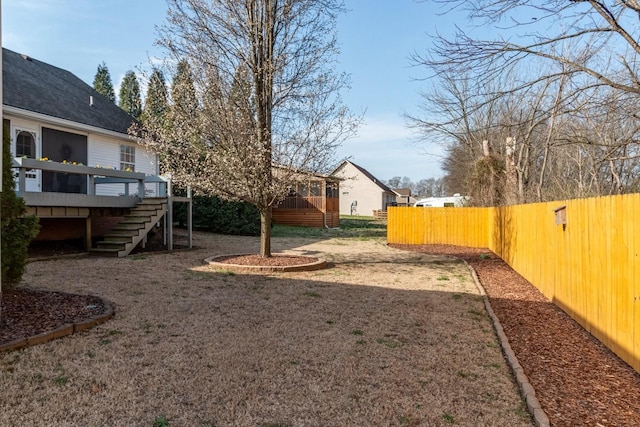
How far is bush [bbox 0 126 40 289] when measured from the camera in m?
4.68

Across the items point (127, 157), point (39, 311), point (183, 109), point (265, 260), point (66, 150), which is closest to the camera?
point (39, 311)

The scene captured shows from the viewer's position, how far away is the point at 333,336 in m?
4.30

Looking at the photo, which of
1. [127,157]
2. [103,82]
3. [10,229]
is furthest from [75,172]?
[103,82]

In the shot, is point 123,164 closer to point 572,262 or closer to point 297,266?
point 297,266

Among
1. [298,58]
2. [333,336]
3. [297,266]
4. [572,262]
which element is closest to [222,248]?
[297,266]

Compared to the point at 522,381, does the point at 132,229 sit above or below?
above

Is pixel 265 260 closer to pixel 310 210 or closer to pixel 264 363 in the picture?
pixel 264 363

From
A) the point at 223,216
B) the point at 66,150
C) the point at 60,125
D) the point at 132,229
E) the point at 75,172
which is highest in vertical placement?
the point at 60,125

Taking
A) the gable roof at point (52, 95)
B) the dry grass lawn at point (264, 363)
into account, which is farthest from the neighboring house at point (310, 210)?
the dry grass lawn at point (264, 363)

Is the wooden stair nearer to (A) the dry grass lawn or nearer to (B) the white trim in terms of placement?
(B) the white trim

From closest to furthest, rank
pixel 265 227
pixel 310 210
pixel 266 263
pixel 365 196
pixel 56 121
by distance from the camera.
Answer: pixel 266 263, pixel 265 227, pixel 56 121, pixel 310 210, pixel 365 196

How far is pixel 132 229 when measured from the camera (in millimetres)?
10008

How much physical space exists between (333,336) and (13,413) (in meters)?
2.69

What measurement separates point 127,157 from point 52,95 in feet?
9.32
